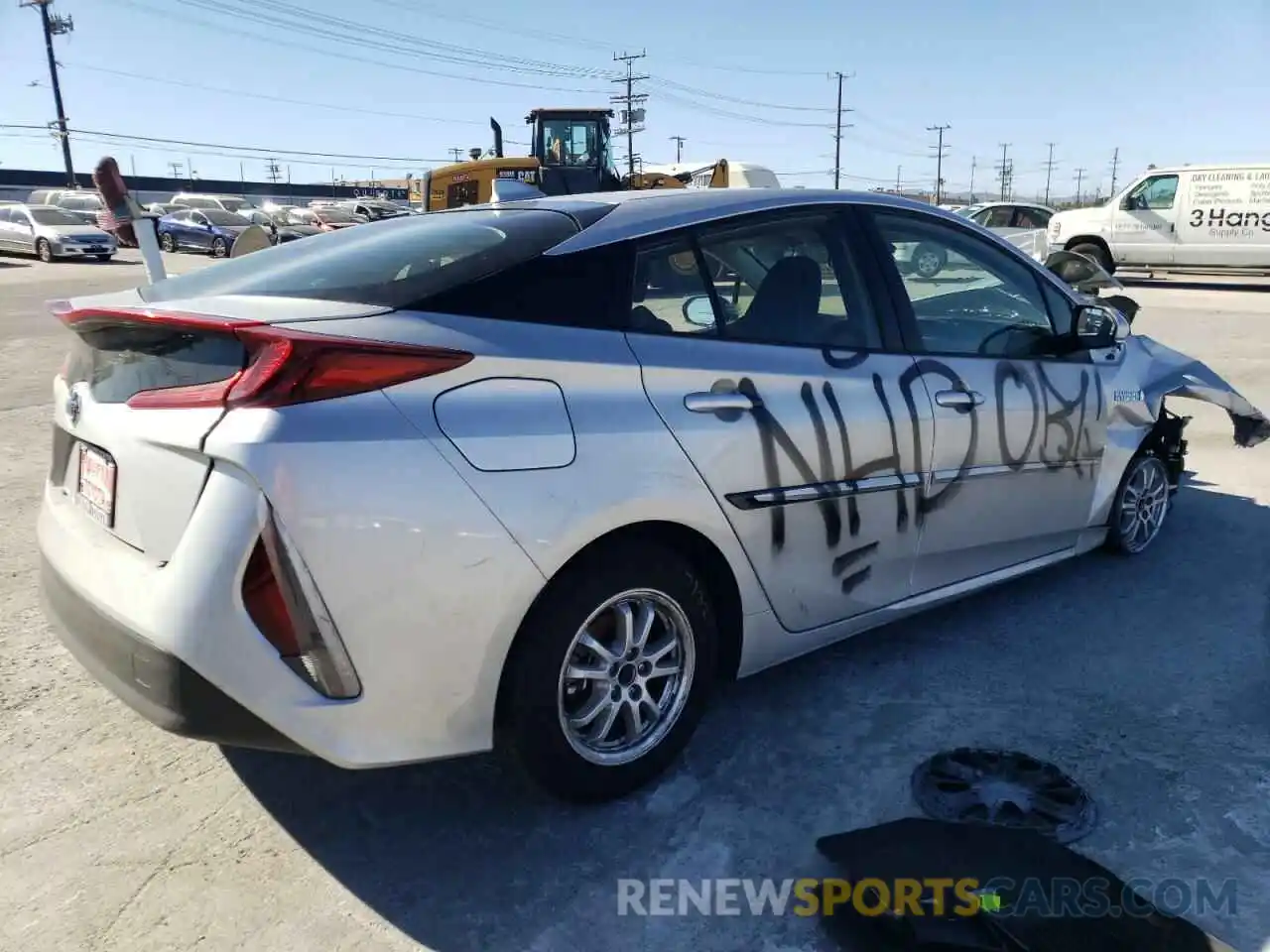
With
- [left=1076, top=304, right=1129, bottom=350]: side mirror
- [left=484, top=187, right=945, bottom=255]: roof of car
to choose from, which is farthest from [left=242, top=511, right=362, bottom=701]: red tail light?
[left=1076, top=304, right=1129, bottom=350]: side mirror

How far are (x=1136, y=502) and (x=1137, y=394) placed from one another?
53cm

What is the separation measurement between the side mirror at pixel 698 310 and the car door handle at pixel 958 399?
3.04 ft

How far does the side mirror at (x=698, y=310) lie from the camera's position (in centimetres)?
269

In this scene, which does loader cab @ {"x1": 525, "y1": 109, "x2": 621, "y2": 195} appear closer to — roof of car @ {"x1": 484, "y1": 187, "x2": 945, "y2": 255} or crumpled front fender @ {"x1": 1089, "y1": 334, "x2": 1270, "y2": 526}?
crumpled front fender @ {"x1": 1089, "y1": 334, "x2": 1270, "y2": 526}

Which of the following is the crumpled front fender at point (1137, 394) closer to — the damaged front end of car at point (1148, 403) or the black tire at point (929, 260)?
the damaged front end of car at point (1148, 403)

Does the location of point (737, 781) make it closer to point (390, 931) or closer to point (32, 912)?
point (390, 931)

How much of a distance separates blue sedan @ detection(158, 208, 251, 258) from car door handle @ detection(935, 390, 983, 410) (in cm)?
3164

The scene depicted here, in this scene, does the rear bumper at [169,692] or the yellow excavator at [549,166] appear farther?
the yellow excavator at [549,166]

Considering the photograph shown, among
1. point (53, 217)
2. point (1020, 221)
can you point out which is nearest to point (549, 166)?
point (1020, 221)

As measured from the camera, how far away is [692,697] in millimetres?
2701

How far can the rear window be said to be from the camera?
2330 millimetres

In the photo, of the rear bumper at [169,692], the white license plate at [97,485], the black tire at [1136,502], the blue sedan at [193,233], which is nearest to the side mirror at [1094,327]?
the black tire at [1136,502]

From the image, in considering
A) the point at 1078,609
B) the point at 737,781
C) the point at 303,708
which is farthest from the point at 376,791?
the point at 1078,609

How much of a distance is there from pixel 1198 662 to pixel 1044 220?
21884mm
